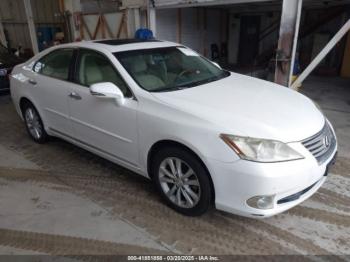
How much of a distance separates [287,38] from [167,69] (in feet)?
10.1

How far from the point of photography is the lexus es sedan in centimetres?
211

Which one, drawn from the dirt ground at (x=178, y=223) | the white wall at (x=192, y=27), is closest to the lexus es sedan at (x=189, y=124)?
the dirt ground at (x=178, y=223)

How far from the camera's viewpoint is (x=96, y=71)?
314cm

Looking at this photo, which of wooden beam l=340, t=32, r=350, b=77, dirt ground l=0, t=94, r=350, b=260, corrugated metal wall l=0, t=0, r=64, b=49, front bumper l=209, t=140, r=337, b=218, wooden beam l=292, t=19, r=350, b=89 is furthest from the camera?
corrugated metal wall l=0, t=0, r=64, b=49

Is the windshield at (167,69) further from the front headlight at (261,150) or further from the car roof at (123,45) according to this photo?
the front headlight at (261,150)

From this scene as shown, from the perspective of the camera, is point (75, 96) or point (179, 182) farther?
point (75, 96)

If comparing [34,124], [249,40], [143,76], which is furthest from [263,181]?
[249,40]

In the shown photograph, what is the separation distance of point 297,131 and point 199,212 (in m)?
1.04

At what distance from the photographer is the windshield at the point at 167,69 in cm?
283

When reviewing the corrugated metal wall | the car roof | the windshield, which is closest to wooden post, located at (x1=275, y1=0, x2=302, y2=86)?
the windshield

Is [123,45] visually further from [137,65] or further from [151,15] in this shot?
[151,15]

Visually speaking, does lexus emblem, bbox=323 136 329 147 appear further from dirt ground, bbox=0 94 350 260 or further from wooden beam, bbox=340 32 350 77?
wooden beam, bbox=340 32 350 77

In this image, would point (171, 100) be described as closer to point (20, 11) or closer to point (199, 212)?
point (199, 212)

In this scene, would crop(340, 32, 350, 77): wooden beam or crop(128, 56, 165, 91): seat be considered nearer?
crop(128, 56, 165, 91): seat
